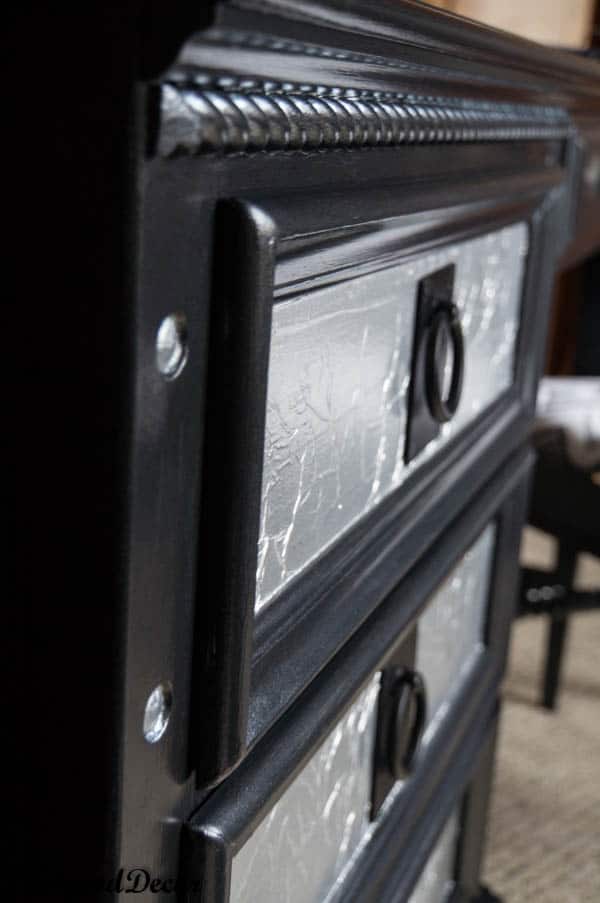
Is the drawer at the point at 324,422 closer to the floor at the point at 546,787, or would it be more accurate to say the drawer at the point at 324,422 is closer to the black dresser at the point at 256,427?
the black dresser at the point at 256,427

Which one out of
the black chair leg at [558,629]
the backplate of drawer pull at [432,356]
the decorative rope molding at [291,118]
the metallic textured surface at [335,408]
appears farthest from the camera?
the black chair leg at [558,629]

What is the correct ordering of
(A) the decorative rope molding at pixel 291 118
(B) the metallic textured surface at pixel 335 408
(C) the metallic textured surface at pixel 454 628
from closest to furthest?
(A) the decorative rope molding at pixel 291 118 → (B) the metallic textured surface at pixel 335 408 → (C) the metallic textured surface at pixel 454 628

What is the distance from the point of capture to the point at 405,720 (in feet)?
1.50

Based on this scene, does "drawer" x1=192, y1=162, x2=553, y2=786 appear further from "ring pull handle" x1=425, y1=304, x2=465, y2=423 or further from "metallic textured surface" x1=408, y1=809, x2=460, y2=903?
"metallic textured surface" x1=408, y1=809, x2=460, y2=903

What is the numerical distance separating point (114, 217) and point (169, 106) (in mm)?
23

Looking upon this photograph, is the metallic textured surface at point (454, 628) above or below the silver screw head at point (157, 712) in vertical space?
below

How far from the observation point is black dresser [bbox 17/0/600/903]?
21cm

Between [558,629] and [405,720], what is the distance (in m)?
0.72

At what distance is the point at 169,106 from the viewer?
7.7 inches

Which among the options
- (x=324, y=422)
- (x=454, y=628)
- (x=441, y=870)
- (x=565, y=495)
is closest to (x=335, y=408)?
(x=324, y=422)

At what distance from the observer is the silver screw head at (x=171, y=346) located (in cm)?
22

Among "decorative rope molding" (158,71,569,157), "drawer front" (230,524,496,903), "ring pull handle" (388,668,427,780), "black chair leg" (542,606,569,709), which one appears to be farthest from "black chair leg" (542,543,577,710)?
"decorative rope molding" (158,71,569,157)

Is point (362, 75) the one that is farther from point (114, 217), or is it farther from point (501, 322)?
point (501, 322)

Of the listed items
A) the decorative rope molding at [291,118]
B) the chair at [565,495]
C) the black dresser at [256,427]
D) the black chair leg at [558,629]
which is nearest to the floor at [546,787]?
the black chair leg at [558,629]
